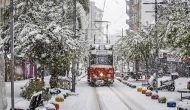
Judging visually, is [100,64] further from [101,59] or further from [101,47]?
[101,47]

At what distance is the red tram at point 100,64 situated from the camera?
117 ft

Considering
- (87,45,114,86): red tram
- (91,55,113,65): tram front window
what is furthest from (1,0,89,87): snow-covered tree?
(91,55,113,65): tram front window

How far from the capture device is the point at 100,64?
36094mm

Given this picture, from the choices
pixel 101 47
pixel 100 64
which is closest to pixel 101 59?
pixel 100 64

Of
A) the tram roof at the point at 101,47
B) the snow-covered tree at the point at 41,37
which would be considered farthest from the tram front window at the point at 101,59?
the snow-covered tree at the point at 41,37

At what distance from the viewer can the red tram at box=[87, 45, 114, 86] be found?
117 ft

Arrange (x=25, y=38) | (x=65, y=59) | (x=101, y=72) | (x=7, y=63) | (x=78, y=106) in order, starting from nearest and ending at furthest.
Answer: (x=78, y=106)
(x=25, y=38)
(x=65, y=59)
(x=101, y=72)
(x=7, y=63)

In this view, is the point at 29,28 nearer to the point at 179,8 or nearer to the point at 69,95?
the point at 69,95

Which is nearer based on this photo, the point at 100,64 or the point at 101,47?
the point at 100,64

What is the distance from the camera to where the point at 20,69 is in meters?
49.8

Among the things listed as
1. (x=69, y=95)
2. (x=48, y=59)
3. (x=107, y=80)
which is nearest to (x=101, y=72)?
Result: (x=107, y=80)

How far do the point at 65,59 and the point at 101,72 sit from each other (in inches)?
443

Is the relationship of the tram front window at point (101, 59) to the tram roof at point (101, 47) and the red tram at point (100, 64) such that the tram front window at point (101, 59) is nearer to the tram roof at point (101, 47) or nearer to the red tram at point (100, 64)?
the red tram at point (100, 64)

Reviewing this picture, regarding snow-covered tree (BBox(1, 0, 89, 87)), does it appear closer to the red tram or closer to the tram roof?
the red tram
